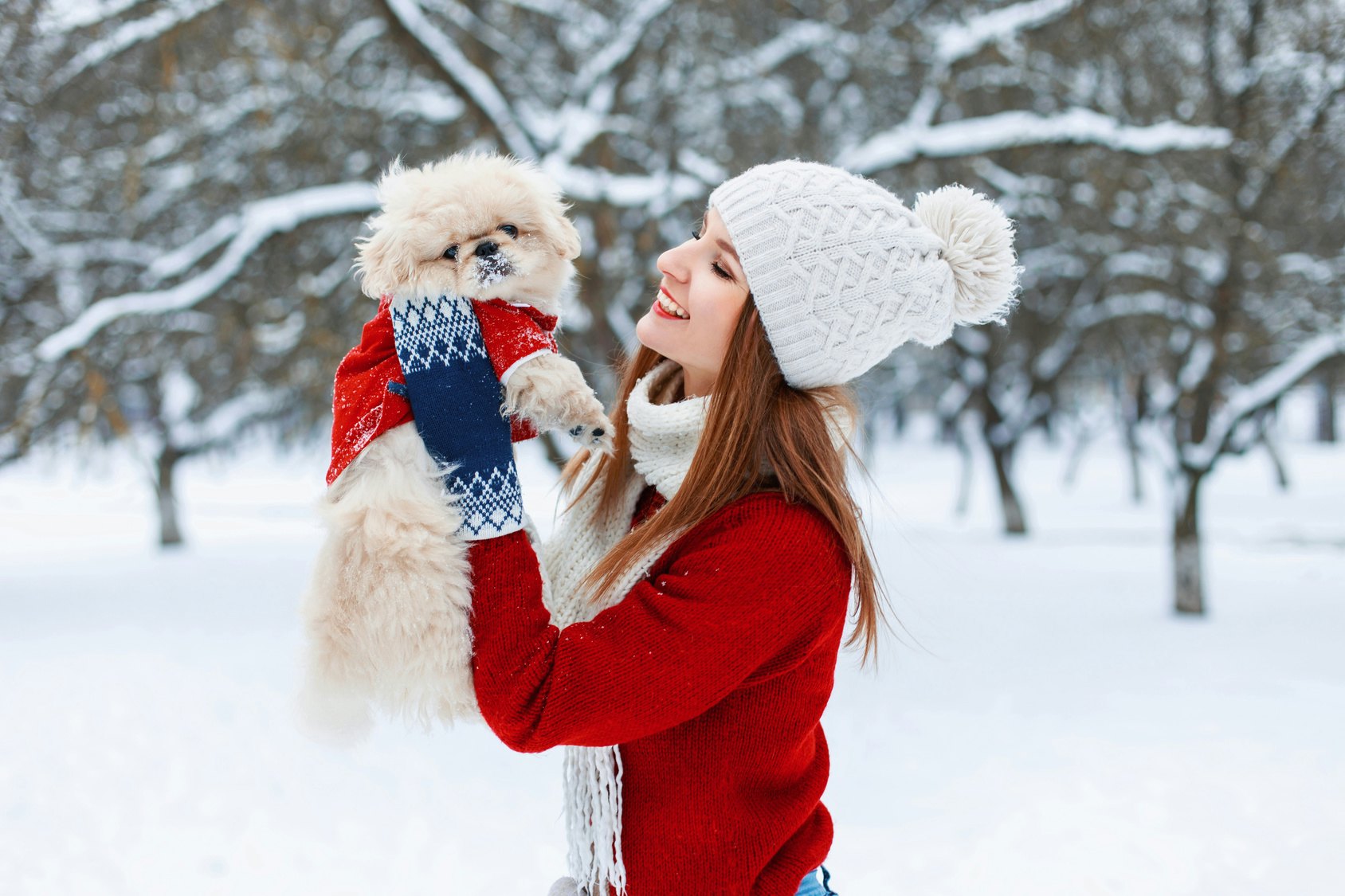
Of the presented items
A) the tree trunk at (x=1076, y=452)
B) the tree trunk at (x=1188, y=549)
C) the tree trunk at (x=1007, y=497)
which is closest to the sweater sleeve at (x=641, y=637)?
the tree trunk at (x=1188, y=549)

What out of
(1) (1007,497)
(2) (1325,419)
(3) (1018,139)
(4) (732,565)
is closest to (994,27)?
(3) (1018,139)

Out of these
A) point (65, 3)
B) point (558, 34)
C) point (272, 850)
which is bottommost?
point (272, 850)

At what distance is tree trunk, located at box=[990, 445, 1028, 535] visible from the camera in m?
13.3

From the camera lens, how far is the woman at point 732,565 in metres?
1.29

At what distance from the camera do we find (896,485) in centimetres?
2386

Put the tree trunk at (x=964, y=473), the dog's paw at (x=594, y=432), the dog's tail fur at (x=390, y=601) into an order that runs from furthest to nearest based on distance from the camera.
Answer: the tree trunk at (x=964, y=473)
the dog's paw at (x=594, y=432)
the dog's tail fur at (x=390, y=601)

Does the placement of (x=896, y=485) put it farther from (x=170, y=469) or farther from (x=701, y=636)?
(x=701, y=636)

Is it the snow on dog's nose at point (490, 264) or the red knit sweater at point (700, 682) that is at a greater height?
the snow on dog's nose at point (490, 264)

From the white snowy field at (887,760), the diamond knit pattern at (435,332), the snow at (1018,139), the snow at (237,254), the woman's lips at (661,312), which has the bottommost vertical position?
the white snowy field at (887,760)

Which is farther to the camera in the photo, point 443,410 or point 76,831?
point 76,831

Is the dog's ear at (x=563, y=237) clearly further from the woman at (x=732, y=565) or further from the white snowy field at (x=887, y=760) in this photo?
the white snowy field at (x=887, y=760)

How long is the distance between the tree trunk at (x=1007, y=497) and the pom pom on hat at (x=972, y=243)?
12337mm

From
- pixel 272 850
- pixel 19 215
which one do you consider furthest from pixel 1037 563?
pixel 19 215

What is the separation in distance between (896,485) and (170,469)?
54.3 feet
